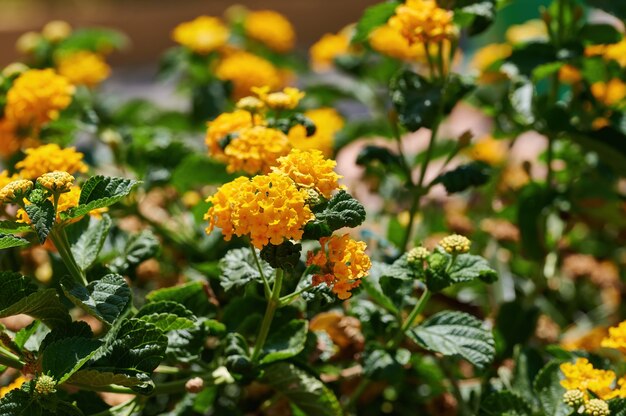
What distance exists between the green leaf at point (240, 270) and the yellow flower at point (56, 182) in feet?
0.73

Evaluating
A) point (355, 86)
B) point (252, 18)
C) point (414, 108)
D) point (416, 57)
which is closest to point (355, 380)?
point (414, 108)

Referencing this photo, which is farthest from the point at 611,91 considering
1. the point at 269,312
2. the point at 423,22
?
the point at 269,312

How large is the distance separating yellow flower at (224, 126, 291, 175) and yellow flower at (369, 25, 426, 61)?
25.9 inches

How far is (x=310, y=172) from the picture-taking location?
2.73 ft

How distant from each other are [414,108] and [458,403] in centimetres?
46

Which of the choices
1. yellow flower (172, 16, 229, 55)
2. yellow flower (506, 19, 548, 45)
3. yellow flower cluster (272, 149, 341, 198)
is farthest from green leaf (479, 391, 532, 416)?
yellow flower (172, 16, 229, 55)

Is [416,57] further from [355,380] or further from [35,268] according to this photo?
[35,268]

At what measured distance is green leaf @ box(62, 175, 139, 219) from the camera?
85cm

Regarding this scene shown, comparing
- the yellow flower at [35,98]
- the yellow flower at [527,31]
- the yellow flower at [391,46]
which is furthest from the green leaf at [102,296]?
the yellow flower at [527,31]

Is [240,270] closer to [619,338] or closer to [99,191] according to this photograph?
[99,191]

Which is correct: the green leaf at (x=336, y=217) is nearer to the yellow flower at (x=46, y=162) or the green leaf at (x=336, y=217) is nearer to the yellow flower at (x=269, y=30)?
the yellow flower at (x=46, y=162)

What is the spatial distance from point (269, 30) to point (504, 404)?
1.29m

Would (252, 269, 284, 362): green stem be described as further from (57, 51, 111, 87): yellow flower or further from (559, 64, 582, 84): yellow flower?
(57, 51, 111, 87): yellow flower

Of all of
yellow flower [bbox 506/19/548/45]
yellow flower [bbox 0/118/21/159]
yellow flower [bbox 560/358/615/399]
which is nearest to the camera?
yellow flower [bbox 560/358/615/399]
